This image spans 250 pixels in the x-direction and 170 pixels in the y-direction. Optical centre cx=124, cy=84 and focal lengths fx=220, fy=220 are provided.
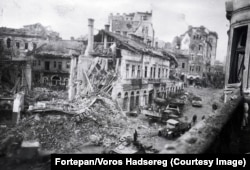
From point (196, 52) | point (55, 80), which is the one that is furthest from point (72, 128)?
point (196, 52)

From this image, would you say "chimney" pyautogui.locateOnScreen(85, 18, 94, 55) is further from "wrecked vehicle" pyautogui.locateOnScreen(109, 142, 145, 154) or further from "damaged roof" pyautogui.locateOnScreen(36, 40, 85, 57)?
Result: "wrecked vehicle" pyautogui.locateOnScreen(109, 142, 145, 154)

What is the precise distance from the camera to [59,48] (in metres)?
43.1

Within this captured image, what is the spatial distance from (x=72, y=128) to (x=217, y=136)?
561 inches

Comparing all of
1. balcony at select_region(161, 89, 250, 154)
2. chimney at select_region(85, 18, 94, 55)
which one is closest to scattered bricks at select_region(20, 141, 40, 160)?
balcony at select_region(161, 89, 250, 154)

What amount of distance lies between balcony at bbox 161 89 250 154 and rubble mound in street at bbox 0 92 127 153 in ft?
35.3

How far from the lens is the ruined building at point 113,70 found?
24500 millimetres

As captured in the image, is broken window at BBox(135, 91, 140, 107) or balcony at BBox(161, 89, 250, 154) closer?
balcony at BBox(161, 89, 250, 154)

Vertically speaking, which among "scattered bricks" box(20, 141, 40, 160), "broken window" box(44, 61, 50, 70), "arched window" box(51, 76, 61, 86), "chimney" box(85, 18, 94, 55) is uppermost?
"chimney" box(85, 18, 94, 55)

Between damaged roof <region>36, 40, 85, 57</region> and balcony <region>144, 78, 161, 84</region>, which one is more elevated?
damaged roof <region>36, 40, 85, 57</region>

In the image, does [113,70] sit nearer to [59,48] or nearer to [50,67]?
[50,67]

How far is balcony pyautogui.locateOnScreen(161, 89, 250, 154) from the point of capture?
157 inches

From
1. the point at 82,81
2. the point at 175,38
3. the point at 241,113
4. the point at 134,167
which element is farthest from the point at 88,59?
the point at 175,38

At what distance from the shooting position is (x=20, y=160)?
11562mm

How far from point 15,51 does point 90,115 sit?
30.9 m
